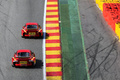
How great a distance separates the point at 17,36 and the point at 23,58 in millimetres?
5940

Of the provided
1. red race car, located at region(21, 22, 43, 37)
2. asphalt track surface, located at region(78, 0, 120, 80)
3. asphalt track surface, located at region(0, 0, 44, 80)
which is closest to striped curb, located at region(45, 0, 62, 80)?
asphalt track surface, located at region(0, 0, 44, 80)

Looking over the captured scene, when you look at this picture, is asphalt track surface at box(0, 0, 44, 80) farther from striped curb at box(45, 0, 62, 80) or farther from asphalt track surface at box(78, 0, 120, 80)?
asphalt track surface at box(78, 0, 120, 80)

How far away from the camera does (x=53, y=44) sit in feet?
112

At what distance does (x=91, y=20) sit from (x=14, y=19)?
8.44 metres

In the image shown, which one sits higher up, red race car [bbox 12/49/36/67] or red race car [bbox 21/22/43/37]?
red race car [bbox 21/22/43/37]

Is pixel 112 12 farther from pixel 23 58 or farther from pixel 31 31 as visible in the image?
pixel 23 58

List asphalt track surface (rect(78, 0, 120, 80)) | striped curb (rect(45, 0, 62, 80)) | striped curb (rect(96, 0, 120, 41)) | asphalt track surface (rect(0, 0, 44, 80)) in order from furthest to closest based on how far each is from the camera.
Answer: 1. striped curb (rect(96, 0, 120, 41))
2. striped curb (rect(45, 0, 62, 80))
3. asphalt track surface (rect(78, 0, 120, 80))
4. asphalt track surface (rect(0, 0, 44, 80))

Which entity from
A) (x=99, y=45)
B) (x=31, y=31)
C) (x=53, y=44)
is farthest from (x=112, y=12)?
(x=31, y=31)

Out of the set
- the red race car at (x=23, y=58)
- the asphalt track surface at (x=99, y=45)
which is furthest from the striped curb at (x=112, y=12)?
the red race car at (x=23, y=58)

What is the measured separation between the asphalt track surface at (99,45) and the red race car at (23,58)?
5065 mm

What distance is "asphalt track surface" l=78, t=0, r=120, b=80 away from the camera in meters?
29.8

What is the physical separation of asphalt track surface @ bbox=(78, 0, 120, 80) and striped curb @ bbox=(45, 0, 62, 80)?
2713 mm

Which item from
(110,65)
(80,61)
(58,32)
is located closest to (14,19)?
(58,32)

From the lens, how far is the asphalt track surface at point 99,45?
29812 mm
